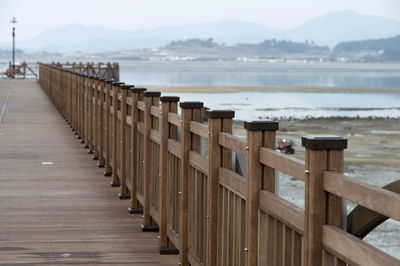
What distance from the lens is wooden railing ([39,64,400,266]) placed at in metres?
3.24

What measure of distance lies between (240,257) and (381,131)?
37340mm

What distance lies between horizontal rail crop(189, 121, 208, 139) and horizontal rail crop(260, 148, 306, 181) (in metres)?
1.25

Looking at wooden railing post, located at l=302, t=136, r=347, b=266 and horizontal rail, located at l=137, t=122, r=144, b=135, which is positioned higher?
wooden railing post, located at l=302, t=136, r=347, b=266

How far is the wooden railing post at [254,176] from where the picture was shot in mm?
4109

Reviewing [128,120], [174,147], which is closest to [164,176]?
[174,147]

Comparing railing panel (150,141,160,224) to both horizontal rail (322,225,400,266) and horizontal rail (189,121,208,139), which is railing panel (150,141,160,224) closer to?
horizontal rail (189,121,208,139)

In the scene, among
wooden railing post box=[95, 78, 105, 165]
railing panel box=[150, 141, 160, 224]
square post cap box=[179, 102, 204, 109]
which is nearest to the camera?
square post cap box=[179, 102, 204, 109]

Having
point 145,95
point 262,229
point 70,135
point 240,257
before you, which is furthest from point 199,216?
point 70,135

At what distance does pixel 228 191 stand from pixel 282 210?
3.38 feet

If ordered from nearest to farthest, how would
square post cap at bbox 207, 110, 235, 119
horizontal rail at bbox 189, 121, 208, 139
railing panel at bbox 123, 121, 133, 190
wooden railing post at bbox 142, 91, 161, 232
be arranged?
square post cap at bbox 207, 110, 235, 119
horizontal rail at bbox 189, 121, 208, 139
wooden railing post at bbox 142, 91, 161, 232
railing panel at bbox 123, 121, 133, 190

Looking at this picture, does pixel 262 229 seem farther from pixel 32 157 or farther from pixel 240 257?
pixel 32 157

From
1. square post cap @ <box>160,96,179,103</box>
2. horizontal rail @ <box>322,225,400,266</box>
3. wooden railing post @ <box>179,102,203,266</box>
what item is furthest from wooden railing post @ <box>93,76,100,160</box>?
horizontal rail @ <box>322,225,400,266</box>

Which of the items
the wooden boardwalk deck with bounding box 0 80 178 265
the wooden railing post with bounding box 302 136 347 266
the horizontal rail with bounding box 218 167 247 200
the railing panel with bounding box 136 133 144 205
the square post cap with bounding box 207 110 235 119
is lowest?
the wooden boardwalk deck with bounding box 0 80 178 265

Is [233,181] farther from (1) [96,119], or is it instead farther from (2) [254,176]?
(1) [96,119]
